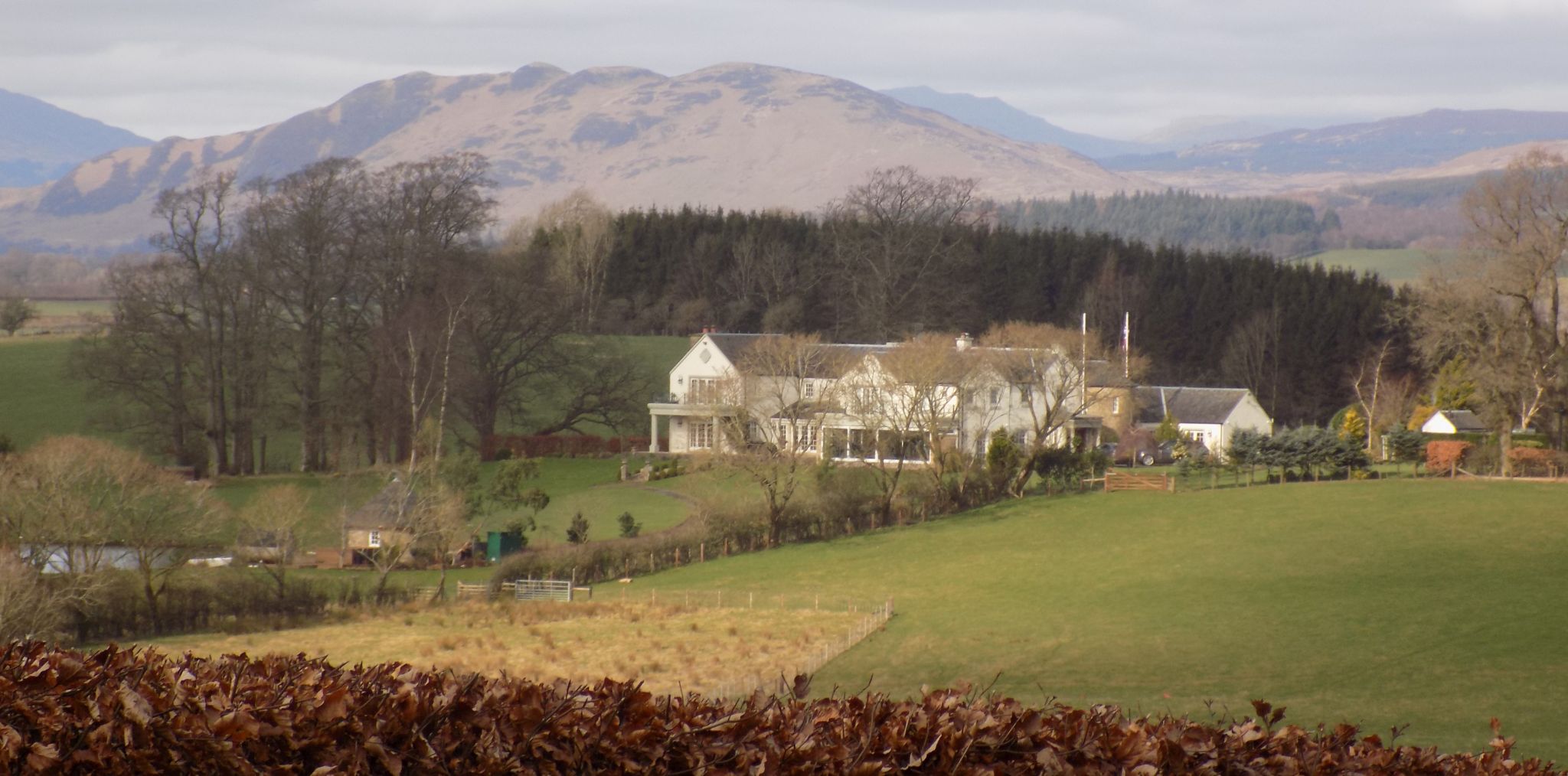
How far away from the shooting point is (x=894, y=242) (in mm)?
92188

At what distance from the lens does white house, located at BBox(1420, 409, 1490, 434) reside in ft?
202

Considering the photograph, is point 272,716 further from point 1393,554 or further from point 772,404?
point 772,404

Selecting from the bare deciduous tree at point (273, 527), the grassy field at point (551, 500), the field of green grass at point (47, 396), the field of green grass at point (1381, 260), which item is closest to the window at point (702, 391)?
the grassy field at point (551, 500)

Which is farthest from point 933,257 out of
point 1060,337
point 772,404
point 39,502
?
point 39,502

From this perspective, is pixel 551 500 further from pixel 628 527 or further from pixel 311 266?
pixel 311 266

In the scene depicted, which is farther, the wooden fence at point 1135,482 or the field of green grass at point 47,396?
the field of green grass at point 47,396

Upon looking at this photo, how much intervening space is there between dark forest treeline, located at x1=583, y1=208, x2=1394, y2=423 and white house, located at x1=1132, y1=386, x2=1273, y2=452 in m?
14.0

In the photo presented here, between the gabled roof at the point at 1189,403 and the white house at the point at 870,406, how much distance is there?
7510 millimetres

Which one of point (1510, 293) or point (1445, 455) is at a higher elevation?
point (1510, 293)

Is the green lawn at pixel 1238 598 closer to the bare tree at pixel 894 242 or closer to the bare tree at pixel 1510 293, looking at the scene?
the bare tree at pixel 1510 293

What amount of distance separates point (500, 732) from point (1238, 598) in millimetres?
28827

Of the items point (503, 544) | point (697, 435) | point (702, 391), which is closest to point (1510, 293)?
point (702, 391)

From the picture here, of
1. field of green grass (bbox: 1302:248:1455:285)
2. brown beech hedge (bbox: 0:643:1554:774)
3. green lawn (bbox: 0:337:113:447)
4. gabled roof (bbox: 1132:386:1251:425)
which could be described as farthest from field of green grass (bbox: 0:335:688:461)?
field of green grass (bbox: 1302:248:1455:285)

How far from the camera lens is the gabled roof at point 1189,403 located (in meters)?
68.5
